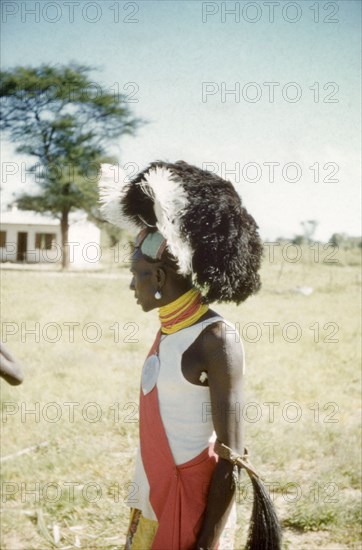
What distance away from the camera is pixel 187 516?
1564 mm

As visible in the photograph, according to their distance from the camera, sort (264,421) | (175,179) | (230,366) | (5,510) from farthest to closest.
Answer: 1. (264,421)
2. (5,510)
3. (175,179)
4. (230,366)

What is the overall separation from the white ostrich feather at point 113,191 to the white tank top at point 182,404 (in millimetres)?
557

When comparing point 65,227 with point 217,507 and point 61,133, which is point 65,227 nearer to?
point 61,133

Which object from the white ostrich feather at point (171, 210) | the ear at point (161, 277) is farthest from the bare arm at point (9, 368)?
the white ostrich feather at point (171, 210)

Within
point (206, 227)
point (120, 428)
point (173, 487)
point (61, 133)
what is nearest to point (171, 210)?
point (206, 227)

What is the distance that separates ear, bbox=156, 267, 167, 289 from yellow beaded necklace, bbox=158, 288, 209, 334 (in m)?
0.08

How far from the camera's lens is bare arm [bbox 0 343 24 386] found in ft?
6.77

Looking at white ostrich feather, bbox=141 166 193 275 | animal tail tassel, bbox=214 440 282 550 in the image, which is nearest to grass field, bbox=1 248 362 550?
animal tail tassel, bbox=214 440 282 550

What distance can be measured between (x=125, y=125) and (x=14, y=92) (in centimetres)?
772

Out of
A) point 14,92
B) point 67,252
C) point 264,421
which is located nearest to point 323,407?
point 264,421

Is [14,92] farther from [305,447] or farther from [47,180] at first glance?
[305,447]

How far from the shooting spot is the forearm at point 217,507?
4.99 feet

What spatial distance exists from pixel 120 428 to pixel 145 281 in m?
3.45

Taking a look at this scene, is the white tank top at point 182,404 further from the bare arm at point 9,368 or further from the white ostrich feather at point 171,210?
the bare arm at point 9,368
